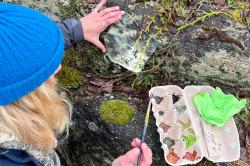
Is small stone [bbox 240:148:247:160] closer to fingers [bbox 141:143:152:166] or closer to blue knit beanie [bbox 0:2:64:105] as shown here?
fingers [bbox 141:143:152:166]

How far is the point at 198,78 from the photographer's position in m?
3.72

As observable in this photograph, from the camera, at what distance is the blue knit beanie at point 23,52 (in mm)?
2125

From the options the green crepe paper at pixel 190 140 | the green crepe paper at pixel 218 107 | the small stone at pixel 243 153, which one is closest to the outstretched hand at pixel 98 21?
the green crepe paper at pixel 218 107

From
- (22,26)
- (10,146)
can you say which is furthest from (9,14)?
(10,146)

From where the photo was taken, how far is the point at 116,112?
351cm

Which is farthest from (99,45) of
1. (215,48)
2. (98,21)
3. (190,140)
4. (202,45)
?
(190,140)

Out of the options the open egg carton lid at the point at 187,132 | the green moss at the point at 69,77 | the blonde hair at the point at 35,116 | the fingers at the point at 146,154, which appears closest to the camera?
the blonde hair at the point at 35,116

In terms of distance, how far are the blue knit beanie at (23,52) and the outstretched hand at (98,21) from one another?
1.15m

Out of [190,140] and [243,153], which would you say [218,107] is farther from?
[243,153]

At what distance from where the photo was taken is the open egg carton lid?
3379 mm

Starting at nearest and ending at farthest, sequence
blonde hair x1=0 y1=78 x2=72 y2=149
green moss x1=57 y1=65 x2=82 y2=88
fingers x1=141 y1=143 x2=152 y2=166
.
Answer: blonde hair x1=0 y1=78 x2=72 y2=149
fingers x1=141 y1=143 x2=152 y2=166
green moss x1=57 y1=65 x2=82 y2=88

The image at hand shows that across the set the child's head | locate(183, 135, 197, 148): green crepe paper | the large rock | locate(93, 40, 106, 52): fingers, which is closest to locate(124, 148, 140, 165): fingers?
locate(183, 135, 197, 148): green crepe paper

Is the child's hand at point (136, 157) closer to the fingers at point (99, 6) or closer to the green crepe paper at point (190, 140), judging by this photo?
the green crepe paper at point (190, 140)

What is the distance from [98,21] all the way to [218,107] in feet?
3.93
